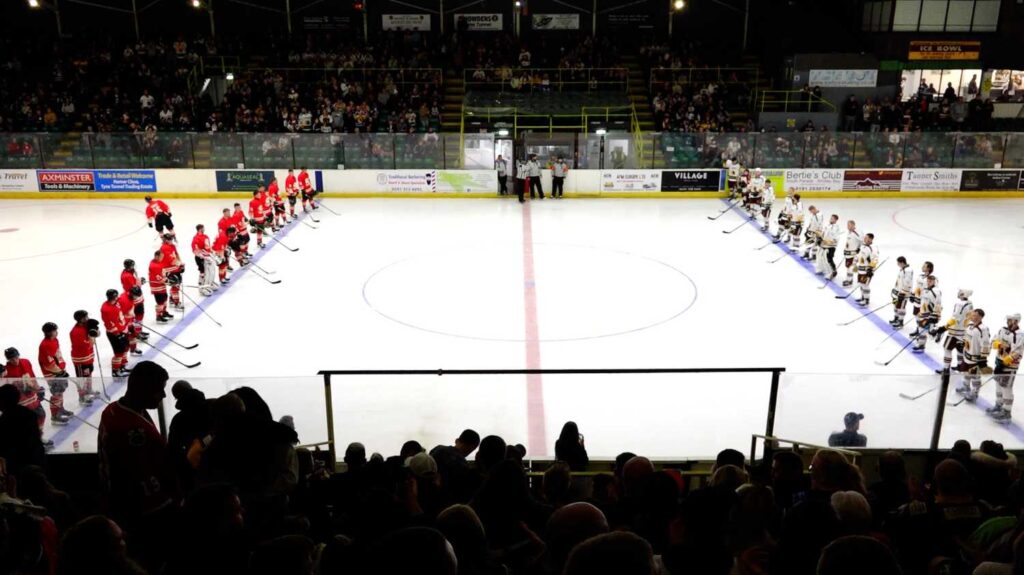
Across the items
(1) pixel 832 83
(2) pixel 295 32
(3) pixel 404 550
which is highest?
(2) pixel 295 32

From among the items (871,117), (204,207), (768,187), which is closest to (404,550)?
(768,187)

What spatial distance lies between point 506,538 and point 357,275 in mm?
11782

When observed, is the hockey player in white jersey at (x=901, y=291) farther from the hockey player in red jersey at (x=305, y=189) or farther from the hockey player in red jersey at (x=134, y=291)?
the hockey player in red jersey at (x=305, y=189)

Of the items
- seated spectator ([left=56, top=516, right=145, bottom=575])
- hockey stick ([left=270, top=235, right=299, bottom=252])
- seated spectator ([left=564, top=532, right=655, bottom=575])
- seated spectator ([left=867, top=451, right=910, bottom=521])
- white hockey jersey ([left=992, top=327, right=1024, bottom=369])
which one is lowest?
hockey stick ([left=270, top=235, right=299, bottom=252])

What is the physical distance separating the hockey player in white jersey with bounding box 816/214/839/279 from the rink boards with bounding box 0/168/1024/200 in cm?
876

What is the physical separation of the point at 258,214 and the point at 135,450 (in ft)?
43.3

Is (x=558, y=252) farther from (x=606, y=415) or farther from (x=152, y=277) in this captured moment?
(x=606, y=415)

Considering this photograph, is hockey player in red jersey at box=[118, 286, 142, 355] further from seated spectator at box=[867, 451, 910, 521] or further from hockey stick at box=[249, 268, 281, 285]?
seated spectator at box=[867, 451, 910, 521]

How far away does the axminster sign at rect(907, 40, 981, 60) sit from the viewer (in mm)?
28891

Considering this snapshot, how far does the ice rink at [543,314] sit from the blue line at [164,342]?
3 centimetres

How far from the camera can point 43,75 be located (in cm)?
2747

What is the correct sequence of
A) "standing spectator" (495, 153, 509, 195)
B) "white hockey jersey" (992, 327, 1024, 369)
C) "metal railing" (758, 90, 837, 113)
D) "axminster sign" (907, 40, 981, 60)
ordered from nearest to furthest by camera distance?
"white hockey jersey" (992, 327, 1024, 369)
"standing spectator" (495, 153, 509, 195)
"metal railing" (758, 90, 837, 113)
"axminster sign" (907, 40, 981, 60)

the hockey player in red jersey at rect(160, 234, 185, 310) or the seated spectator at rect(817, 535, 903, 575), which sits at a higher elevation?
the seated spectator at rect(817, 535, 903, 575)

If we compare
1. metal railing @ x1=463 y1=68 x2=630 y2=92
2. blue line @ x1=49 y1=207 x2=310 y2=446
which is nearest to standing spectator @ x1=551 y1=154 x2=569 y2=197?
metal railing @ x1=463 y1=68 x2=630 y2=92
